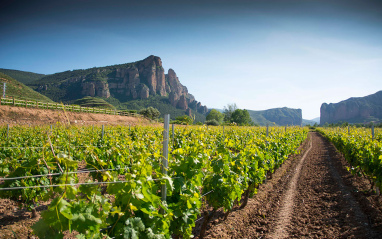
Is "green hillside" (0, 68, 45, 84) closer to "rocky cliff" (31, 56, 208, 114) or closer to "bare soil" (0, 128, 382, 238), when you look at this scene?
"rocky cliff" (31, 56, 208, 114)

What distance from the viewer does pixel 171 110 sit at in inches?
4333

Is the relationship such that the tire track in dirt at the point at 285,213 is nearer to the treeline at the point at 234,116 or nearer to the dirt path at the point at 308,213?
the dirt path at the point at 308,213

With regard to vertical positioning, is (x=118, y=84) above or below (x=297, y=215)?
above

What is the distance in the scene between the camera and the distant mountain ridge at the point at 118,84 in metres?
102

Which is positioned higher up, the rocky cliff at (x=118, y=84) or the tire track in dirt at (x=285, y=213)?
the rocky cliff at (x=118, y=84)

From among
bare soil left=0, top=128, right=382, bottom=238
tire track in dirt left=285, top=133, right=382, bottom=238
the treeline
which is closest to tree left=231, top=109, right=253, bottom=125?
the treeline

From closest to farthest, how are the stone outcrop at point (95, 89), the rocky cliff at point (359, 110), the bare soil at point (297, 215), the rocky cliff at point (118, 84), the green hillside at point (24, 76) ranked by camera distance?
the bare soil at point (297, 215) < the green hillside at point (24, 76) < the rocky cliff at point (118, 84) < the stone outcrop at point (95, 89) < the rocky cliff at point (359, 110)

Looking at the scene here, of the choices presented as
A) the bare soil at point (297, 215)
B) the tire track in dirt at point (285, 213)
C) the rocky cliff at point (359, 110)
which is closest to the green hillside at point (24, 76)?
the bare soil at point (297, 215)

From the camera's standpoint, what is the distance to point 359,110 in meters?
147

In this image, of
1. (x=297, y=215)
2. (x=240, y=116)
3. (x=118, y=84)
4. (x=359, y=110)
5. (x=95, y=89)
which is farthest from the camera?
(x=359, y=110)

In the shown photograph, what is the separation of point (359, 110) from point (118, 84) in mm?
167286

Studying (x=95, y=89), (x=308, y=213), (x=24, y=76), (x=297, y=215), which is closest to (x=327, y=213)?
(x=308, y=213)

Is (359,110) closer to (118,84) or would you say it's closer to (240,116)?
(240,116)

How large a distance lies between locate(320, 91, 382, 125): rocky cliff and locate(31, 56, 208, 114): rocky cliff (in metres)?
108
